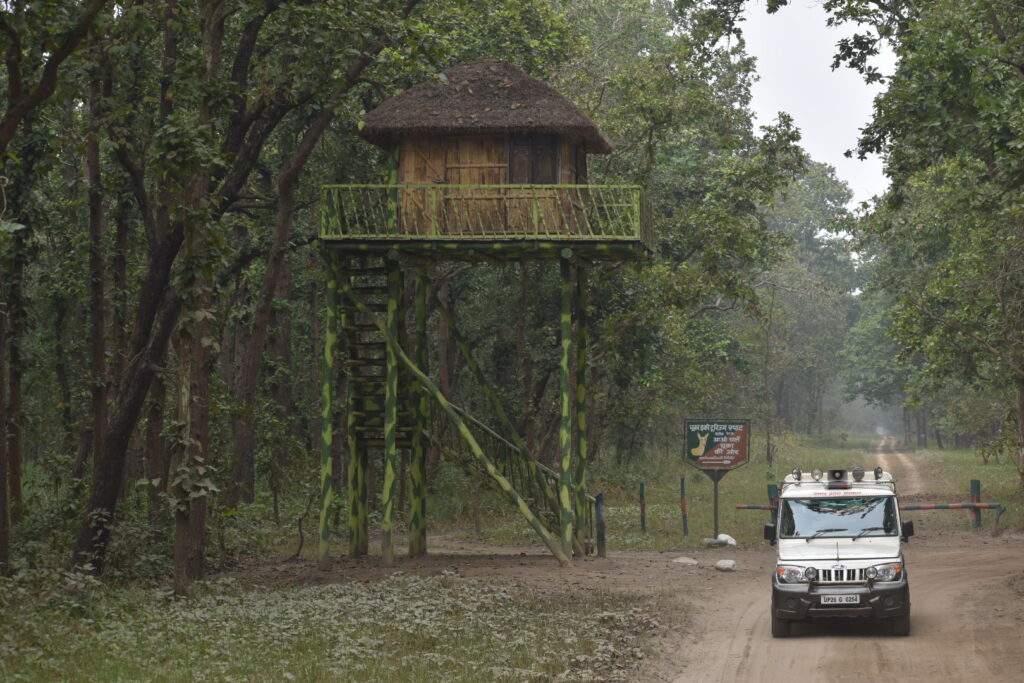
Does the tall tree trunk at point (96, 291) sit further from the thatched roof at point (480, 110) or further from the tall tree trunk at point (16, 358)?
the thatched roof at point (480, 110)

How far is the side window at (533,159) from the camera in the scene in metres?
24.9

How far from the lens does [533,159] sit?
24.9 meters

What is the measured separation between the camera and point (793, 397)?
11050 centimetres

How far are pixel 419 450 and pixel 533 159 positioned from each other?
6629 mm

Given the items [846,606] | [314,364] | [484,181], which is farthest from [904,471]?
[846,606]

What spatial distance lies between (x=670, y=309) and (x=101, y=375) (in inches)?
647

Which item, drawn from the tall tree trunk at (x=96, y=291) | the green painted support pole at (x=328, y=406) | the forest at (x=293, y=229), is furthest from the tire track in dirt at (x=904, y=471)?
the tall tree trunk at (x=96, y=291)

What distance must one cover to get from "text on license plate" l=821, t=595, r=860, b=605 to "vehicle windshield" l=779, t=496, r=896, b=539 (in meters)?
1.20

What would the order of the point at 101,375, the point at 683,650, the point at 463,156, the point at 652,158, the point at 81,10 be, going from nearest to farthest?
the point at 683,650
the point at 81,10
the point at 101,375
the point at 463,156
the point at 652,158

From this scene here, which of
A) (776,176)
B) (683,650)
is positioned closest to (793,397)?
(776,176)

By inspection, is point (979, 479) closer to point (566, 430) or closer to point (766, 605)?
point (566, 430)

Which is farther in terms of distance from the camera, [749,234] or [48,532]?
[749,234]

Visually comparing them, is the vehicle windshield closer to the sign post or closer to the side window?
the side window

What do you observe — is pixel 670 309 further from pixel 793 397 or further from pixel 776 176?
pixel 793 397
